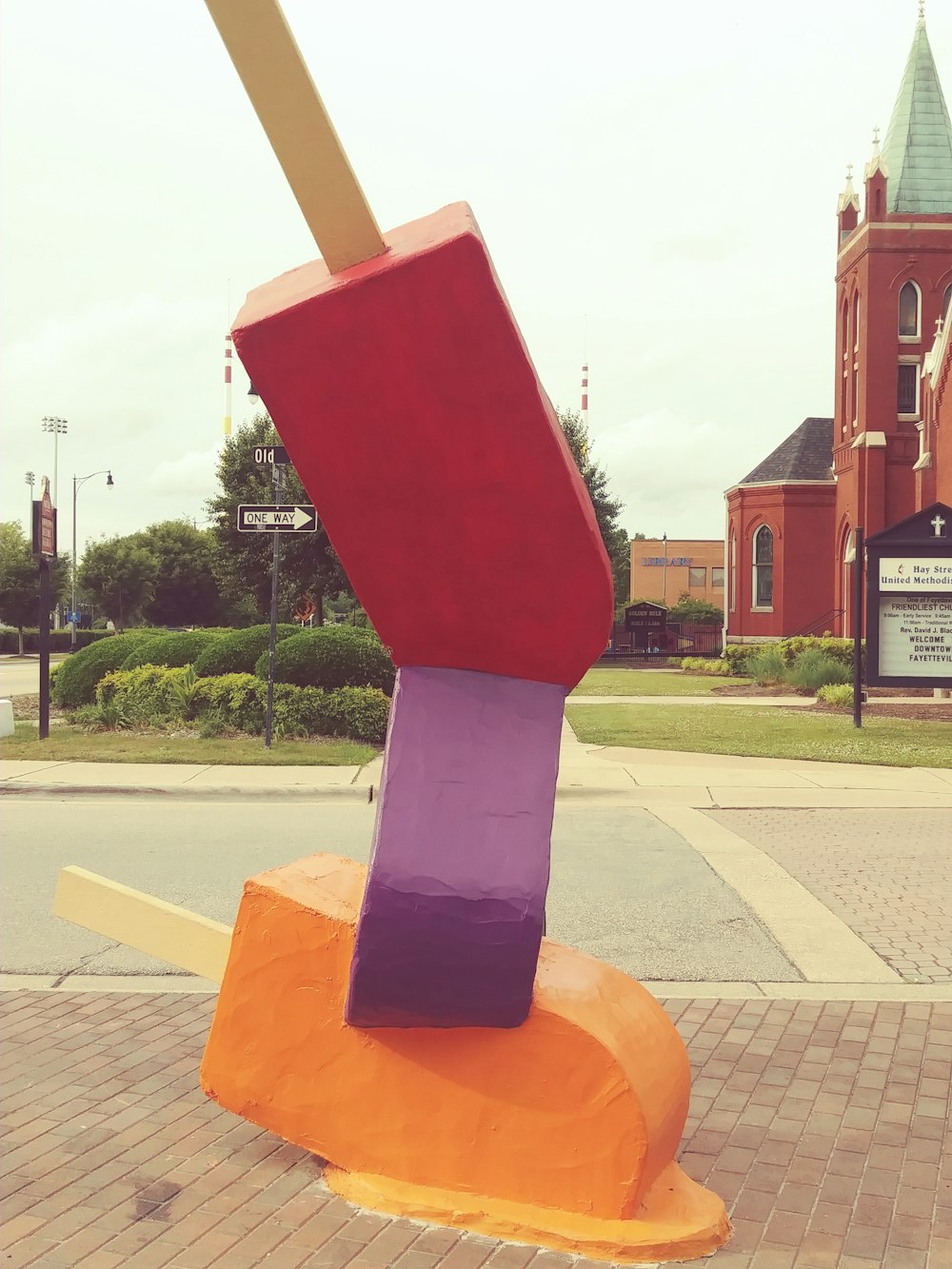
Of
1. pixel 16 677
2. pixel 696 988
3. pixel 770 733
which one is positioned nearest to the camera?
pixel 696 988

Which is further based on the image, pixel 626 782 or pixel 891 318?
pixel 891 318

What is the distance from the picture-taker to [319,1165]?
355 centimetres

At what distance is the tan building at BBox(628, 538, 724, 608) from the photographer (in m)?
91.7

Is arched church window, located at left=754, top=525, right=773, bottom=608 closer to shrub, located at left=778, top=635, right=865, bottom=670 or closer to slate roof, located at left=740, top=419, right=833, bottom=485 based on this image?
slate roof, located at left=740, top=419, right=833, bottom=485

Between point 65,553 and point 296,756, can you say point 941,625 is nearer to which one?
point 296,756

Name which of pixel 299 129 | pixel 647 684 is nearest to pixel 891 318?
pixel 647 684

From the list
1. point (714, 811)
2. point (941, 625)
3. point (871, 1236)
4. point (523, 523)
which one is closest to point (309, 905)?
point (523, 523)

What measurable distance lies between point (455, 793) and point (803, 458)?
43.6m

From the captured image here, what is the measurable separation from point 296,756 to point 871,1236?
33.5 ft

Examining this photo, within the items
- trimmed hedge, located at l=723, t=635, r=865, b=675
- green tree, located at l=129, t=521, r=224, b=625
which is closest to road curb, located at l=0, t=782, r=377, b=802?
trimmed hedge, located at l=723, t=635, r=865, b=675

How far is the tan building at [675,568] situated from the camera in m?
91.7

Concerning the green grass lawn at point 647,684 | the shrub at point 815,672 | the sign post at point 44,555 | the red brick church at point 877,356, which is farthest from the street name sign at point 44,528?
the red brick church at point 877,356

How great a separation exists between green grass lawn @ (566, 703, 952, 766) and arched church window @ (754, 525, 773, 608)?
22851 mm

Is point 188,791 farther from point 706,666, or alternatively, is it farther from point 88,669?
point 706,666
